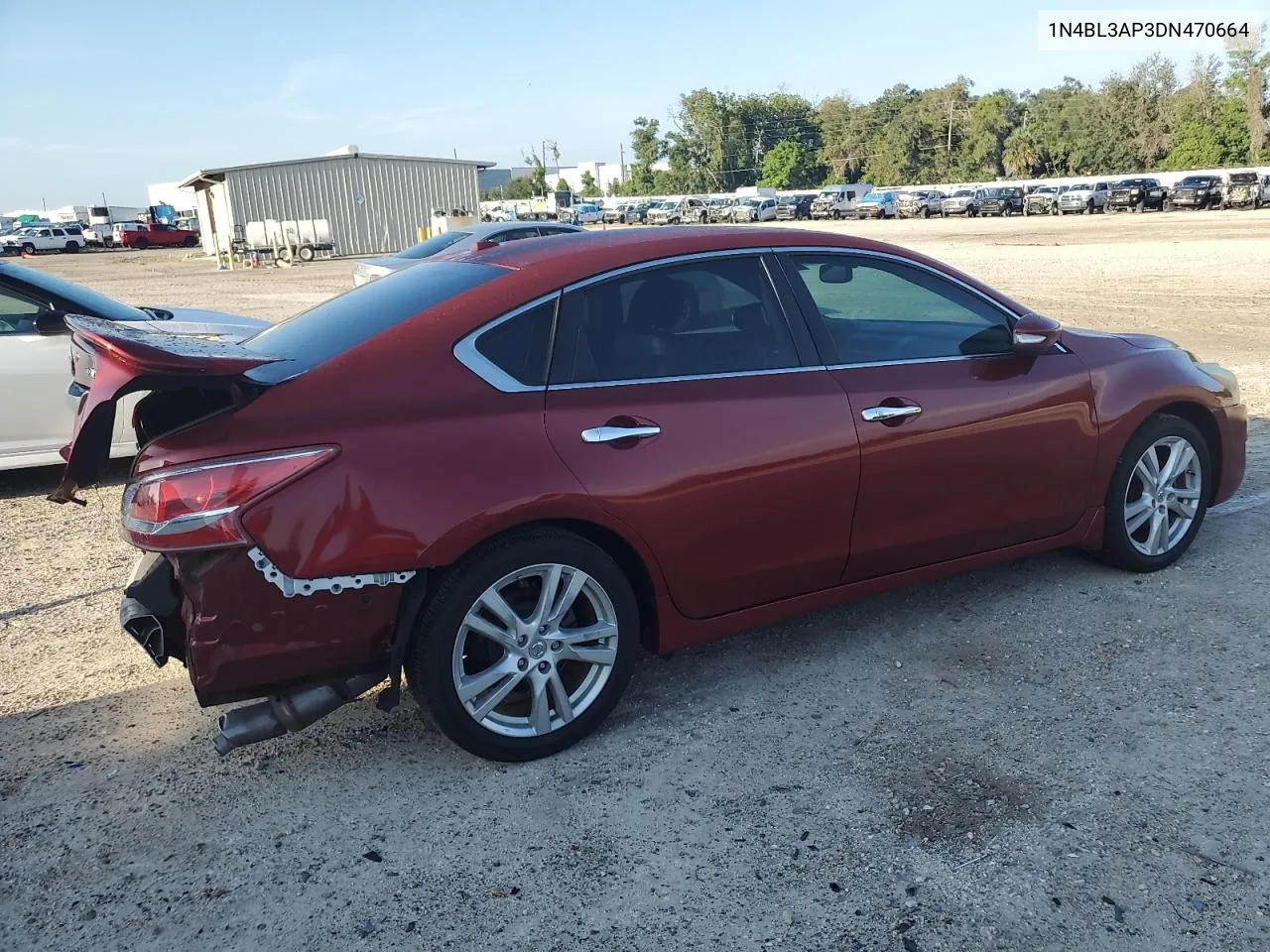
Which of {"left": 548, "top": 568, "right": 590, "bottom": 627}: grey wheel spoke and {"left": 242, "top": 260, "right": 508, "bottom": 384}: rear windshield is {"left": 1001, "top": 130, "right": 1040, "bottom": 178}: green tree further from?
{"left": 548, "top": 568, "right": 590, "bottom": 627}: grey wheel spoke

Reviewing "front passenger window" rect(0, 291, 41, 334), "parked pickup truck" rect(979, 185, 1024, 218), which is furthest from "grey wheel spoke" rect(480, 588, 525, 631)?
"parked pickup truck" rect(979, 185, 1024, 218)

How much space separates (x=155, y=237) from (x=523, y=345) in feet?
231

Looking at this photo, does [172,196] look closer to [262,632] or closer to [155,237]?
[155,237]

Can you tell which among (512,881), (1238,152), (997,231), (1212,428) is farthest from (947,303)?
(1238,152)

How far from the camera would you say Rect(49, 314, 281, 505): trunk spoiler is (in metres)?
2.85

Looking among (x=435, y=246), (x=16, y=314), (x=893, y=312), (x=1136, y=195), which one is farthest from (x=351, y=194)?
(x=893, y=312)

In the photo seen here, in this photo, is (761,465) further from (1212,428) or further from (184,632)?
(1212,428)

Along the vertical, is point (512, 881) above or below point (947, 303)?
below

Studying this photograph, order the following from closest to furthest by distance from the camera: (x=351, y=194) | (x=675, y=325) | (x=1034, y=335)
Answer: (x=675, y=325), (x=1034, y=335), (x=351, y=194)

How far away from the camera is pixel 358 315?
11.9 ft

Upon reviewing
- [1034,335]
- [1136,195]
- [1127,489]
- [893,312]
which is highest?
[1136,195]

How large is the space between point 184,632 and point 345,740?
0.73m

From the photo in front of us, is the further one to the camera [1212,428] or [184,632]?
[1212,428]

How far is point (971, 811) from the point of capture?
10.0ft
